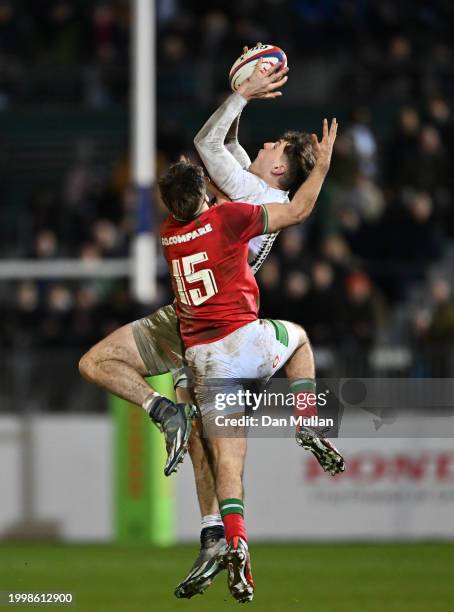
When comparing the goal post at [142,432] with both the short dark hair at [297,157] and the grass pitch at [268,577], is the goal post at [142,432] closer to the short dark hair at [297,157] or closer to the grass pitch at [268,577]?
the grass pitch at [268,577]

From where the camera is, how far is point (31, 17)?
68.1ft

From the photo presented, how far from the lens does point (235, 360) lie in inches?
325

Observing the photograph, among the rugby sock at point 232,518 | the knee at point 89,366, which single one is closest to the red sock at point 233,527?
the rugby sock at point 232,518

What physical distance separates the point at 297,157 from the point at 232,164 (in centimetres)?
44

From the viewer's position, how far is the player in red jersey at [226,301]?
802cm

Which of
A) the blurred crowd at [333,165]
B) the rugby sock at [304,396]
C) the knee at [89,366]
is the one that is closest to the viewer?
the rugby sock at [304,396]

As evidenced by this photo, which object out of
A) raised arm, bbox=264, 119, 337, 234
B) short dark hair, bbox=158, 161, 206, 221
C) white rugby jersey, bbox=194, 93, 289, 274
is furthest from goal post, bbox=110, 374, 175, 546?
raised arm, bbox=264, 119, 337, 234

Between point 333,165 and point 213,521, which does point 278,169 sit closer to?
point 213,521

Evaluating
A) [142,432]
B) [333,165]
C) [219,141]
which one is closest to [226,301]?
[219,141]

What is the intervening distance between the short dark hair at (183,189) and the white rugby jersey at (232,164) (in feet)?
0.54

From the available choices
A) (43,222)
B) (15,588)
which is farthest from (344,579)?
(43,222)

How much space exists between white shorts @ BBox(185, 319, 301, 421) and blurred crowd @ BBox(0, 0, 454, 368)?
19.2 ft

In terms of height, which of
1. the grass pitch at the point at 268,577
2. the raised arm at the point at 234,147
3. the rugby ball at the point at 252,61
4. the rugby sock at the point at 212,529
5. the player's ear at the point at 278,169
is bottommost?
the grass pitch at the point at 268,577

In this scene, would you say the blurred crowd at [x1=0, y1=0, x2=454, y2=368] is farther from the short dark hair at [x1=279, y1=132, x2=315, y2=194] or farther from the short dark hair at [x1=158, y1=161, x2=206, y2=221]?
the short dark hair at [x1=158, y1=161, x2=206, y2=221]
